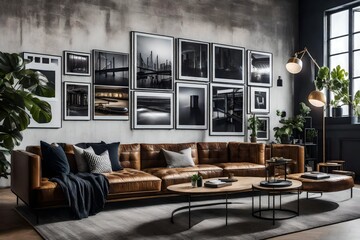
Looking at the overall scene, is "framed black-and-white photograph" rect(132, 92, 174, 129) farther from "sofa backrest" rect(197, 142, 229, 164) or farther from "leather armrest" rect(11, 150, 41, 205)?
"leather armrest" rect(11, 150, 41, 205)

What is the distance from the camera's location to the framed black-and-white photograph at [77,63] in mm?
6410

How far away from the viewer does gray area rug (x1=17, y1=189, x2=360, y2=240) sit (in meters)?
3.96

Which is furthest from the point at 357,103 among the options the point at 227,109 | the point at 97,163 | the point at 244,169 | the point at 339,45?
the point at 97,163

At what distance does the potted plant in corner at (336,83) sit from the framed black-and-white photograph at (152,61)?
3.02 metres

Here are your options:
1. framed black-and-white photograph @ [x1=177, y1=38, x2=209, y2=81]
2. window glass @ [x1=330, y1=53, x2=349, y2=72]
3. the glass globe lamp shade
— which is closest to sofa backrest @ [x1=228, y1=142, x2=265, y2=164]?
the glass globe lamp shade

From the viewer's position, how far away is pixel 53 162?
509 centimetres

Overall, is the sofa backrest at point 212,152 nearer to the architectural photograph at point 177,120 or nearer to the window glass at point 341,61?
the architectural photograph at point 177,120

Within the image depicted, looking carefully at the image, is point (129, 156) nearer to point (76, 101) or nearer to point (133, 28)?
point (76, 101)

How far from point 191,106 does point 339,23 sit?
147 inches

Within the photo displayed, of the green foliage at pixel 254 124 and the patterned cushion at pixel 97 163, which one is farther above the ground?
the green foliage at pixel 254 124

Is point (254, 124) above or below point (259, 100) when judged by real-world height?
below

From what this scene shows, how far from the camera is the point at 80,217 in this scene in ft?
15.0

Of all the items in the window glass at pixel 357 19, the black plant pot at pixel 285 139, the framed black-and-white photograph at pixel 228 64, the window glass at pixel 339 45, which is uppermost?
the window glass at pixel 357 19

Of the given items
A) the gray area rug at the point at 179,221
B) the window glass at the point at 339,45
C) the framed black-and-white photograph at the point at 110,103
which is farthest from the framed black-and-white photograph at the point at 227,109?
the gray area rug at the point at 179,221
